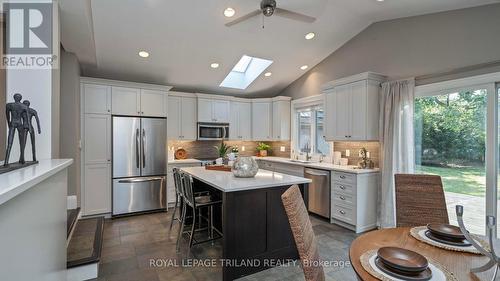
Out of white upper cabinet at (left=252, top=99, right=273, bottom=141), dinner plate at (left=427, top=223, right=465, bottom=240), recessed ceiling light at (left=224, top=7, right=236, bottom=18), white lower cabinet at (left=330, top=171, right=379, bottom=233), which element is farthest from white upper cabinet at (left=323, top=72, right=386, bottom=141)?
dinner plate at (left=427, top=223, right=465, bottom=240)

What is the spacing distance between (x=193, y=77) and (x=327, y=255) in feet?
13.4

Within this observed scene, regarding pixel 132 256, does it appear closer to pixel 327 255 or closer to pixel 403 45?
pixel 327 255

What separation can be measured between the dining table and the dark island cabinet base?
1.21 m

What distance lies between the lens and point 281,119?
19.2 ft

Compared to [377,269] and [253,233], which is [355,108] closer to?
[253,233]

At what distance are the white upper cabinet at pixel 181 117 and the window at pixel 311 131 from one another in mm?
2455

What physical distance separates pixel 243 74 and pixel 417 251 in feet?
16.8

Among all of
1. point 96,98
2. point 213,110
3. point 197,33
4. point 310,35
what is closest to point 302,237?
point 197,33

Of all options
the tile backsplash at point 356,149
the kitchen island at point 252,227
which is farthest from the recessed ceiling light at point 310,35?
the kitchen island at point 252,227

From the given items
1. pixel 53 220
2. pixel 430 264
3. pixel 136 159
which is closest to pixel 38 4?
pixel 53 220

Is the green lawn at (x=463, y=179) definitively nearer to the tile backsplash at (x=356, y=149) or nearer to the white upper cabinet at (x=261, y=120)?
the tile backsplash at (x=356, y=149)

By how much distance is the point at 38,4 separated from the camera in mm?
2238

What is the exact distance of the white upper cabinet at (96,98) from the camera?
418 cm

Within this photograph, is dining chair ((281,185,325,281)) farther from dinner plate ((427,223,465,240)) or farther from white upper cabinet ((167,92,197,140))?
white upper cabinet ((167,92,197,140))
